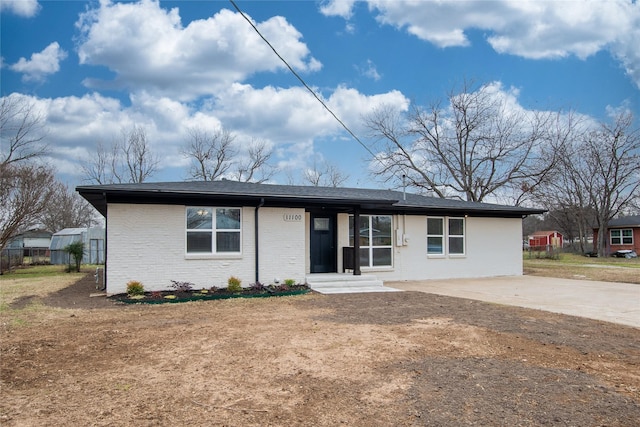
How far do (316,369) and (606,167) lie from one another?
1414 inches

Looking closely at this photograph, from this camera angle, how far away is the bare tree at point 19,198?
2003 cm

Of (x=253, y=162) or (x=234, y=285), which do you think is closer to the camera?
(x=234, y=285)

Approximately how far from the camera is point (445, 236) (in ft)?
49.7

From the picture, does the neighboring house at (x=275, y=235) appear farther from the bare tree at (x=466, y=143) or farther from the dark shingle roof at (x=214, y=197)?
the bare tree at (x=466, y=143)

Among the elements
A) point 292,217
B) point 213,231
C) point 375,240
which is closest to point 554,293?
point 375,240

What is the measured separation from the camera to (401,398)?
3.81m

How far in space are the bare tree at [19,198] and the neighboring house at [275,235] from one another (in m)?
10.2

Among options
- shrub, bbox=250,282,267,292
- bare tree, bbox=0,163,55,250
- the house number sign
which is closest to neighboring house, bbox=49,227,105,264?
bare tree, bbox=0,163,55,250

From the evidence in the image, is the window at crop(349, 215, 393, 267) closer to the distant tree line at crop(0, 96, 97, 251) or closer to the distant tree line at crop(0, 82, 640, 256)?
the distant tree line at crop(0, 82, 640, 256)

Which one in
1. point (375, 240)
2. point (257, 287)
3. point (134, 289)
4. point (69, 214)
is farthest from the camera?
point (69, 214)

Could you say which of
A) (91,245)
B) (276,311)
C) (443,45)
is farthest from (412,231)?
(91,245)

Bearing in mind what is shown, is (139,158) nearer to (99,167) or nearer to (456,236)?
(99,167)

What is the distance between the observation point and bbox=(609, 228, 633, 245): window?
34750mm

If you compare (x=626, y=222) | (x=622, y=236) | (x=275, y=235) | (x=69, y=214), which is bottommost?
(x=622, y=236)
